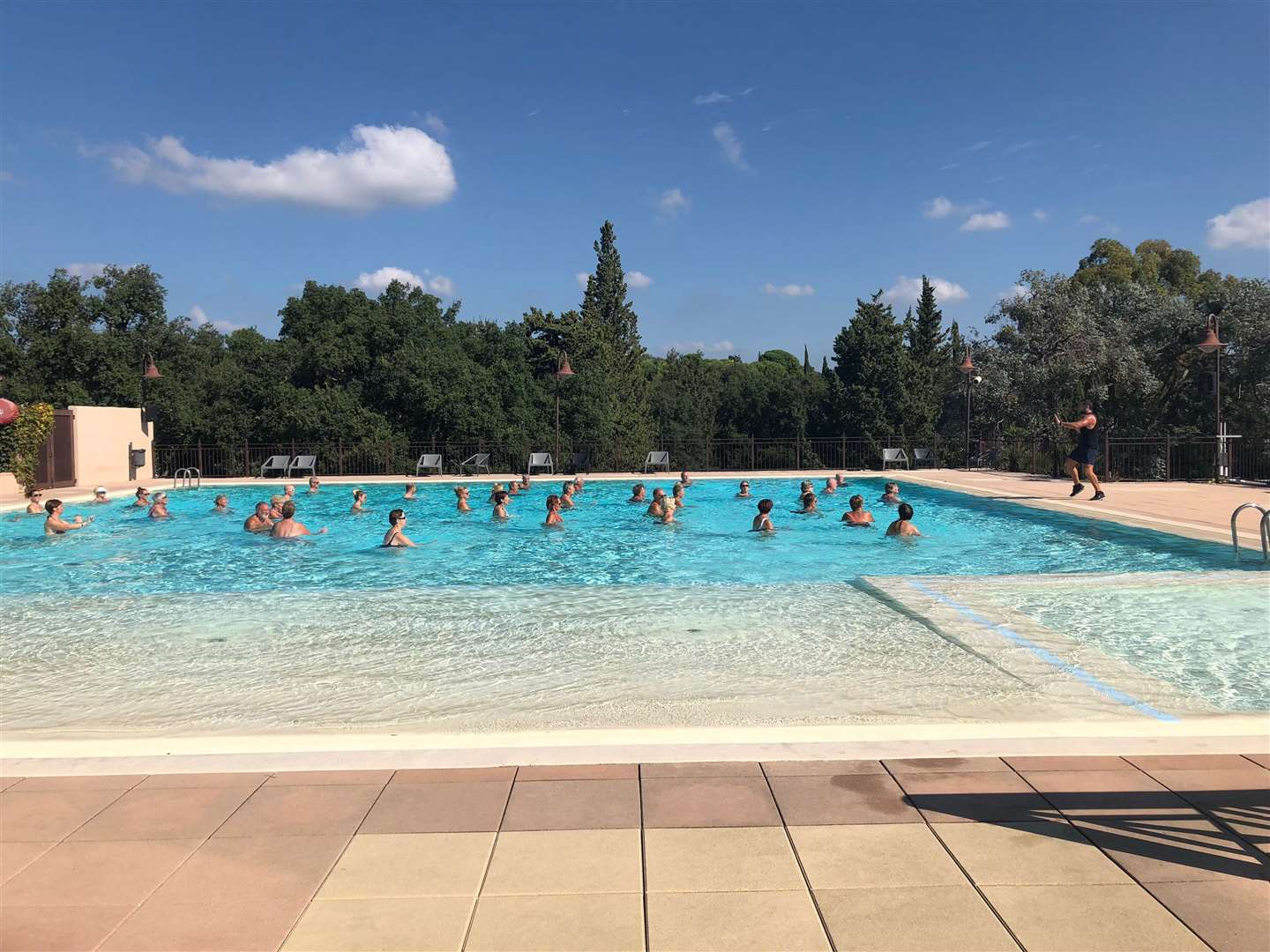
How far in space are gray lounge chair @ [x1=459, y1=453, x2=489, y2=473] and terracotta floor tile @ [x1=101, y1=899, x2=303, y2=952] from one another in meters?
24.5

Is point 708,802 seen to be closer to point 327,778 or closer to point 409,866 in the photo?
point 409,866

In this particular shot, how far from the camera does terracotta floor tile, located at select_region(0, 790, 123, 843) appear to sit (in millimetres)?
3201

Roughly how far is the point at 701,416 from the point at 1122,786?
43014 millimetres

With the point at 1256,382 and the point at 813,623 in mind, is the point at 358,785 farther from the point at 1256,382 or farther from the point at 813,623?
the point at 1256,382

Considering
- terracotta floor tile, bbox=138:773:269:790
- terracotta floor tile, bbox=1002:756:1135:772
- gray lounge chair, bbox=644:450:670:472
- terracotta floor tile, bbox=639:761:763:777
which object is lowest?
terracotta floor tile, bbox=138:773:269:790

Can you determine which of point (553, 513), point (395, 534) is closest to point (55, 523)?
point (395, 534)

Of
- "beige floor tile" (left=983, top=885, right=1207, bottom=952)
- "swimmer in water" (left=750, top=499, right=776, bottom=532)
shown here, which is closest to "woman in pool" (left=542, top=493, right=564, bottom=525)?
"swimmer in water" (left=750, top=499, right=776, bottom=532)

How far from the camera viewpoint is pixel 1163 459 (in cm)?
2316

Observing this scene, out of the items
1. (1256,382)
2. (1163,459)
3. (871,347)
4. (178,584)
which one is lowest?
(178,584)

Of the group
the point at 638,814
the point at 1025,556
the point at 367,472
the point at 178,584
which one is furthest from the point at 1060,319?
the point at 638,814

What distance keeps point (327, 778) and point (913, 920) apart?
242cm

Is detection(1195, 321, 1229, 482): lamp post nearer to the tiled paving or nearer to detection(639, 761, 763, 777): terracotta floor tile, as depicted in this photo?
the tiled paving

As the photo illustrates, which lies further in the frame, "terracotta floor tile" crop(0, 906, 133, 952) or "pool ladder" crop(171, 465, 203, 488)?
"pool ladder" crop(171, 465, 203, 488)

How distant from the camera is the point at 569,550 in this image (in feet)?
46.8
